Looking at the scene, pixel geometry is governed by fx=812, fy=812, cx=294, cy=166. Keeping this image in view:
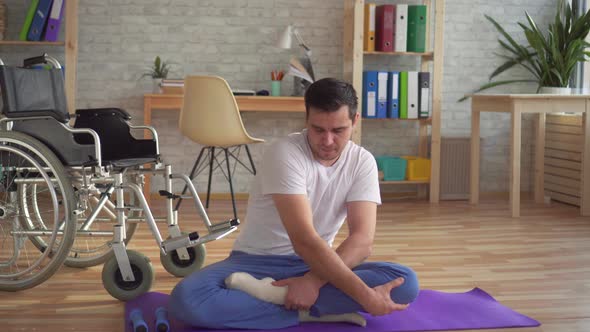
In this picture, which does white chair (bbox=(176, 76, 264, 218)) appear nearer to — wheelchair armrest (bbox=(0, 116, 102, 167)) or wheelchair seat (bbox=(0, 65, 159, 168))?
wheelchair seat (bbox=(0, 65, 159, 168))

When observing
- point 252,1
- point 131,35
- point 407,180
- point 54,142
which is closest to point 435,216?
point 407,180

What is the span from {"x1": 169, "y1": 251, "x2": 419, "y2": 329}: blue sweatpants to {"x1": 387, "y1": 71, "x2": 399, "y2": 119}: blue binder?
312 centimetres

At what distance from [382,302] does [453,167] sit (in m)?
3.57

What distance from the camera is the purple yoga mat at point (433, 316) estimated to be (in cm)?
246

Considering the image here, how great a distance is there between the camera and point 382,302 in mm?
2338

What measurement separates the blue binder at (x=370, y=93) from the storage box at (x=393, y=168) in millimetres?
331

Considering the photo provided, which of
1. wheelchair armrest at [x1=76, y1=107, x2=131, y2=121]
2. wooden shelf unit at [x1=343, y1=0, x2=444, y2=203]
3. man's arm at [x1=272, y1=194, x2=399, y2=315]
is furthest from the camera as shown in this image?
wooden shelf unit at [x1=343, y1=0, x2=444, y2=203]

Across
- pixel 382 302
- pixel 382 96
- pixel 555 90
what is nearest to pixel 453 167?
pixel 382 96

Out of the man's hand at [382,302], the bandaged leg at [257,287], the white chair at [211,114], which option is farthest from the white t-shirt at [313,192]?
the white chair at [211,114]

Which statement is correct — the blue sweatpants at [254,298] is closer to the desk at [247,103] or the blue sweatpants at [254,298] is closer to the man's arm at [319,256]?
the man's arm at [319,256]

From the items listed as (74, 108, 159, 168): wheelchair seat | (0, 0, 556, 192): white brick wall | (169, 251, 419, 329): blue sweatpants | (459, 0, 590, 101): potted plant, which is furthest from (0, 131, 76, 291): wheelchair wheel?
(459, 0, 590, 101): potted plant

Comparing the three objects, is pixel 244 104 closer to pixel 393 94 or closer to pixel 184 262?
pixel 393 94

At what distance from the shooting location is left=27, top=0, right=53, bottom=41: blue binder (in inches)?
201

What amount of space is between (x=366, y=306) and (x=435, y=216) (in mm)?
2766
